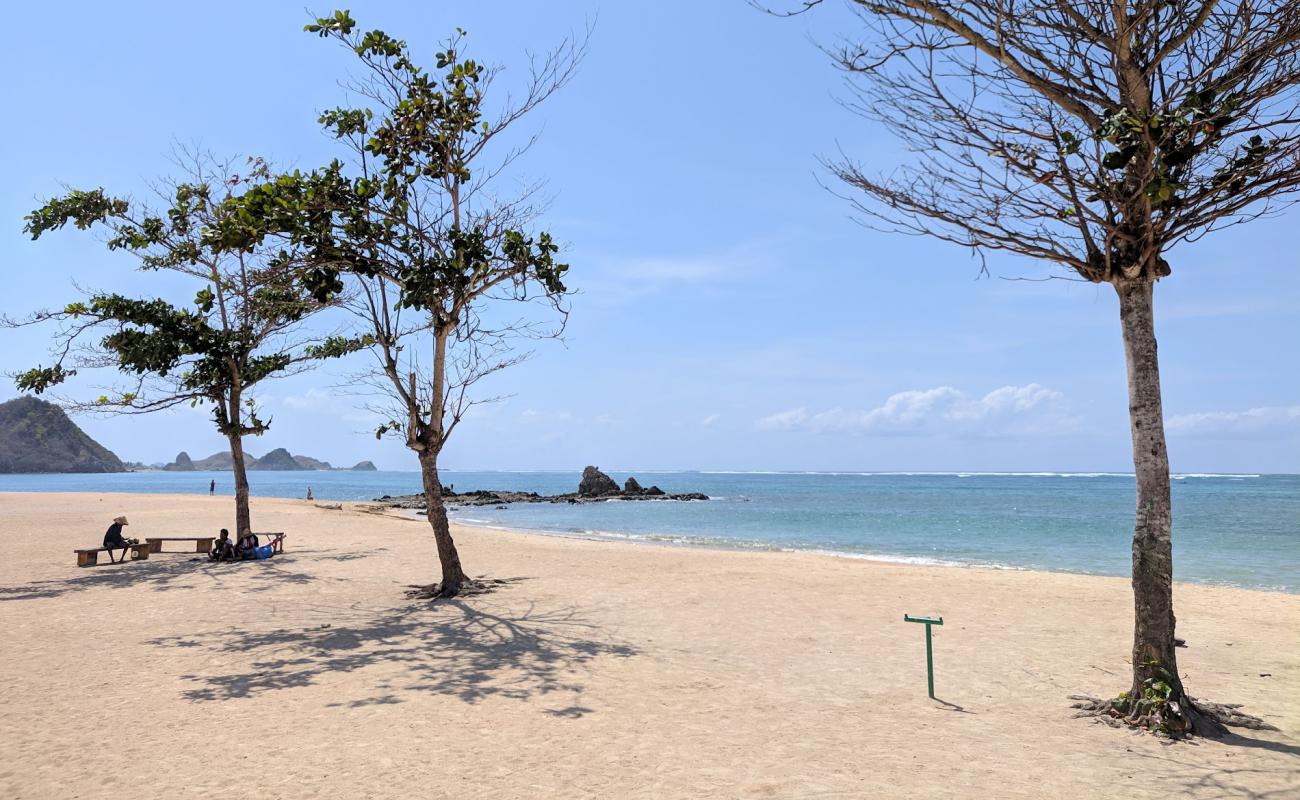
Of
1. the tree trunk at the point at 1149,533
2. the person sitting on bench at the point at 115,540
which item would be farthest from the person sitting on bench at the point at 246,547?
the tree trunk at the point at 1149,533

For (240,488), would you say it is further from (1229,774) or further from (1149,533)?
(1229,774)

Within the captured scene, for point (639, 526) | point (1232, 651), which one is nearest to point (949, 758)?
point (1232, 651)

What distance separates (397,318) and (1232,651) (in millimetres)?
13251

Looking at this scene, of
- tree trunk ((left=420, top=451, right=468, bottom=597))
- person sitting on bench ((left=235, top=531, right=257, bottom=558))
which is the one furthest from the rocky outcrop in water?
tree trunk ((left=420, top=451, right=468, bottom=597))

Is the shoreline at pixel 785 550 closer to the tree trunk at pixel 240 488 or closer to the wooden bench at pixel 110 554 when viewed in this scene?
the tree trunk at pixel 240 488

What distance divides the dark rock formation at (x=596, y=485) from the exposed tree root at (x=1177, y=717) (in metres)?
67.3

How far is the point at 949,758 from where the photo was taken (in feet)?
20.1

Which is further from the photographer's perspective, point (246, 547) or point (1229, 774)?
point (246, 547)

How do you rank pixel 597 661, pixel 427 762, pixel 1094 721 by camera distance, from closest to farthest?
pixel 427 762 → pixel 1094 721 → pixel 597 661

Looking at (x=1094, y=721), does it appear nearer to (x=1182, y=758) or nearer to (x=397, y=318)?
(x=1182, y=758)

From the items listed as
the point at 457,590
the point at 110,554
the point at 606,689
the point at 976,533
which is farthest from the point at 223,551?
the point at 976,533

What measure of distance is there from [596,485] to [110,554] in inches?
2269

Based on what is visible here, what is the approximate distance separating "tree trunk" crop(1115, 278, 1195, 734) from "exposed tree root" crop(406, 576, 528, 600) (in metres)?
10.4

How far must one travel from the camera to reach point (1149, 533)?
6.79 metres
